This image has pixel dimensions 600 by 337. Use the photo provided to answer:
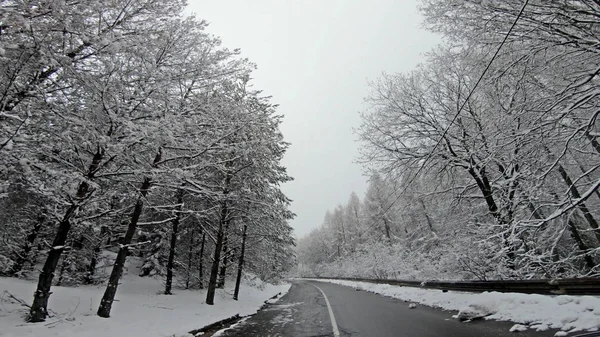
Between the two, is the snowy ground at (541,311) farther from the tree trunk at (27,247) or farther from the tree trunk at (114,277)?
the tree trunk at (27,247)

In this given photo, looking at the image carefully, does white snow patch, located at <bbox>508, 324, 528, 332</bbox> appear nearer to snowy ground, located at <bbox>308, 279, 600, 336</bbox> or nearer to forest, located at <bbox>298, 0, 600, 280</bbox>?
snowy ground, located at <bbox>308, 279, 600, 336</bbox>

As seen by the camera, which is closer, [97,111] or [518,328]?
[518,328]

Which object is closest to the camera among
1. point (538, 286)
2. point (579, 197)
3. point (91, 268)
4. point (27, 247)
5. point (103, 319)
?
point (579, 197)

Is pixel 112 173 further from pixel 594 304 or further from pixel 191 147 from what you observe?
pixel 594 304

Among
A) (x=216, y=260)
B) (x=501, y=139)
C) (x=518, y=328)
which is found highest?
(x=501, y=139)

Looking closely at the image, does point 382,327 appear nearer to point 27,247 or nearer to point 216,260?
point 216,260

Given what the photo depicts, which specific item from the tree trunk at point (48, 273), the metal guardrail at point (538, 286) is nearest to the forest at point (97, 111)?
the tree trunk at point (48, 273)

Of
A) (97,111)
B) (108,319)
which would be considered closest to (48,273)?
(108,319)

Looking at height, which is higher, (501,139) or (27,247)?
(501,139)

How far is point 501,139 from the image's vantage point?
6.55 meters

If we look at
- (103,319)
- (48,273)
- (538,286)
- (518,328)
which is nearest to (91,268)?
(103,319)

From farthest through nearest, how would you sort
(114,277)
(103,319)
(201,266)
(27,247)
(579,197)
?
(201,266)
(27,247)
(114,277)
(103,319)
(579,197)

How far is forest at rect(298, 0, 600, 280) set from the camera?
5270 mm

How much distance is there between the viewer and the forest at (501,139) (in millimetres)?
5270
